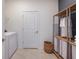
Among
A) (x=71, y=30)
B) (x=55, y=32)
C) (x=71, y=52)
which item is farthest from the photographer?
(x=55, y=32)

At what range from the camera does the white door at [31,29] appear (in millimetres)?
7098

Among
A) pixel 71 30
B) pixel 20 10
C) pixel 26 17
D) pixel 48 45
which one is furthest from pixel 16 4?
pixel 71 30

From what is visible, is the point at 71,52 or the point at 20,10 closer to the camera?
the point at 71,52

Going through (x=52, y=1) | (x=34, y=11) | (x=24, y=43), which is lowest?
(x=24, y=43)

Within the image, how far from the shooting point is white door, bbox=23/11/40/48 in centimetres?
710

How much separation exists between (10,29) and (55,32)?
8.52 ft

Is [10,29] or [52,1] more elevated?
[52,1]

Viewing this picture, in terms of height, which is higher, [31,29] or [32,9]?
[32,9]

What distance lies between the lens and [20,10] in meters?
7.08

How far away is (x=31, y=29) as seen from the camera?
7.11m

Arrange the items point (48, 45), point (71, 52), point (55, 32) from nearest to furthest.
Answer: point (71, 52), point (48, 45), point (55, 32)

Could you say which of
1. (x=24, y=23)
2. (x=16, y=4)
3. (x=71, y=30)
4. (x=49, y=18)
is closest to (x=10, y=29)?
(x=24, y=23)

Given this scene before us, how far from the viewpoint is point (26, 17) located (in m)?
7.09

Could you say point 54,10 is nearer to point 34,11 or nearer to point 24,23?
point 34,11
